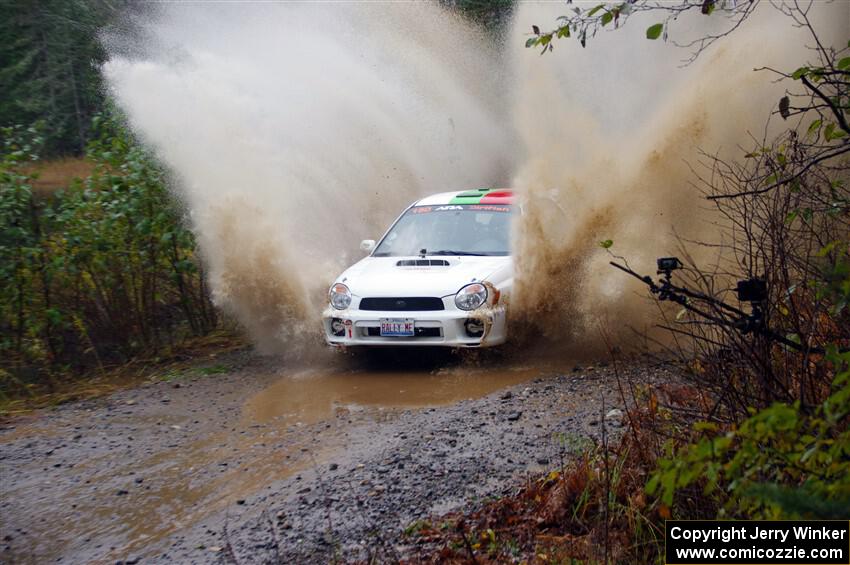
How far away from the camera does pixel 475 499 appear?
193 inches

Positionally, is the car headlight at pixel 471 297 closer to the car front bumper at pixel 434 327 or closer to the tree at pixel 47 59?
the car front bumper at pixel 434 327

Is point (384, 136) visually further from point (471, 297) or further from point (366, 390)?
point (366, 390)

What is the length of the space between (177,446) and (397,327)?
8.43 feet

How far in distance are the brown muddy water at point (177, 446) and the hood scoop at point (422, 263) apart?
1.14 meters

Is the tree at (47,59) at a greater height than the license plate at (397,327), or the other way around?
the tree at (47,59)

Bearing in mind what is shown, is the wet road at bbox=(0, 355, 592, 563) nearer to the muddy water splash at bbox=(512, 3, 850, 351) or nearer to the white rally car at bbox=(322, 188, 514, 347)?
the white rally car at bbox=(322, 188, 514, 347)

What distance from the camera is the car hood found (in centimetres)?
848

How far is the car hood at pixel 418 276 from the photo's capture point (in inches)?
334

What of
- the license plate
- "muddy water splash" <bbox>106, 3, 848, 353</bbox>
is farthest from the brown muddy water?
"muddy water splash" <bbox>106, 3, 848, 353</bbox>

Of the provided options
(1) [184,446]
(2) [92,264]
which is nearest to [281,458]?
(1) [184,446]

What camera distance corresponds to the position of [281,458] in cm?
618

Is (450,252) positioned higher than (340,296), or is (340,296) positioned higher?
(450,252)

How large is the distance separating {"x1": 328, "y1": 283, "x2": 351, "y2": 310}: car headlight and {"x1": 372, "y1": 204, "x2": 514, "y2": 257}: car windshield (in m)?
1.07

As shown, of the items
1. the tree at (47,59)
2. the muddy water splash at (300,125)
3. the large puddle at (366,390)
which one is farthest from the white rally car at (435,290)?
the tree at (47,59)
